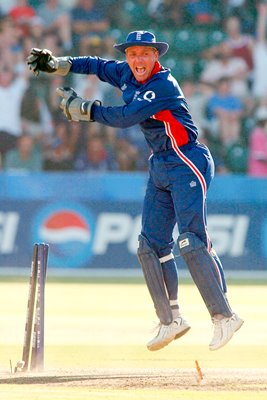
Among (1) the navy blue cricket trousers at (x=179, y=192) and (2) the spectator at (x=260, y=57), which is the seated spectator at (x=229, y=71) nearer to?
(2) the spectator at (x=260, y=57)

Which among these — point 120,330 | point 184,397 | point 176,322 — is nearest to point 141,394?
point 184,397

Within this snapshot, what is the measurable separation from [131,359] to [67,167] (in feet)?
30.1

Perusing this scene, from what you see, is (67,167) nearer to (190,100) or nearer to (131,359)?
(190,100)

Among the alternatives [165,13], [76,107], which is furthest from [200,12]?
[76,107]

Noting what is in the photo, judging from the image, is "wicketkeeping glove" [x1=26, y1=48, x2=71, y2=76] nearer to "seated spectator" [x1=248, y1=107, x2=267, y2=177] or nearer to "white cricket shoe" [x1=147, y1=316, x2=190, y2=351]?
"white cricket shoe" [x1=147, y1=316, x2=190, y2=351]

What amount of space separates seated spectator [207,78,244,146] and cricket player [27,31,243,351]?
32.0ft

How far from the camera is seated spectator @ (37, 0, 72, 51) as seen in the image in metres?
17.8

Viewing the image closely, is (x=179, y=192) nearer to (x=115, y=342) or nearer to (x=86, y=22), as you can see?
(x=115, y=342)

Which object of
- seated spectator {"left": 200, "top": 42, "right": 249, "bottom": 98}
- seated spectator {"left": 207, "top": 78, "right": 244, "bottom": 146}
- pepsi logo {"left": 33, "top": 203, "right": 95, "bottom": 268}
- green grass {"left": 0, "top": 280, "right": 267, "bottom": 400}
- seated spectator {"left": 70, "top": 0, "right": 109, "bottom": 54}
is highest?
seated spectator {"left": 70, "top": 0, "right": 109, "bottom": 54}

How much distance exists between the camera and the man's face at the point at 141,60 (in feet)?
23.3

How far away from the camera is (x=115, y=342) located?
28.8 ft

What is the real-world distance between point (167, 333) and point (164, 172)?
1105 millimetres

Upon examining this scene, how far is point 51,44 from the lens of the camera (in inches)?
696

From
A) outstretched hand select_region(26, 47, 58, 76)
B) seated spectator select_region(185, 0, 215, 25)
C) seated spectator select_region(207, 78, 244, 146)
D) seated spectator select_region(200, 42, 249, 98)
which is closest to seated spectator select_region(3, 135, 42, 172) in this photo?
seated spectator select_region(207, 78, 244, 146)
